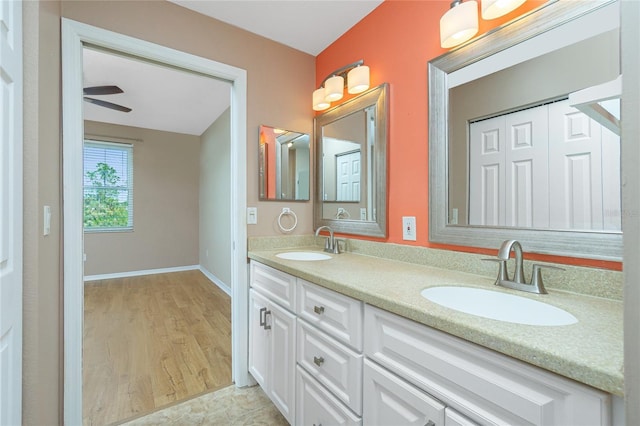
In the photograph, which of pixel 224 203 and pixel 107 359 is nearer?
pixel 107 359

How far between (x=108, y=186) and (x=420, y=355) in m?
5.34

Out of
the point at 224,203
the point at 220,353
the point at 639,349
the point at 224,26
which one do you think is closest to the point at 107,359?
the point at 220,353

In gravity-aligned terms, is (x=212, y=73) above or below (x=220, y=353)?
above

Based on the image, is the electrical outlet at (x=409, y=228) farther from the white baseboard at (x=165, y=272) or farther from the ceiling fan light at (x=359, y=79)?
the white baseboard at (x=165, y=272)

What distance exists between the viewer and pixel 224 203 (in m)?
3.88

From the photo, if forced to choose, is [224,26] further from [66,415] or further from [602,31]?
[66,415]

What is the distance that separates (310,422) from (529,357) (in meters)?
1.04

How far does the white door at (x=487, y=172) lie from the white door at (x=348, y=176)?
28.7 inches

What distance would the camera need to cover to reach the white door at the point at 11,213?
25.4 inches

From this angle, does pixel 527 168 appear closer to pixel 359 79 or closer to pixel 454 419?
pixel 454 419

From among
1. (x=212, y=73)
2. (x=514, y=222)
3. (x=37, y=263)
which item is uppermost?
(x=212, y=73)

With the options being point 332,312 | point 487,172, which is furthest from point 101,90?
point 487,172

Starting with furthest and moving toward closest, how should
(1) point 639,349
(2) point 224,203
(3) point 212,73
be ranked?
(2) point 224,203
(3) point 212,73
(1) point 639,349

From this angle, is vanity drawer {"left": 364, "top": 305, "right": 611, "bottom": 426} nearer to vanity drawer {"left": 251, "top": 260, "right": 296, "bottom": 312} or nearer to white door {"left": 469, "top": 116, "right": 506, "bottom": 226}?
vanity drawer {"left": 251, "top": 260, "right": 296, "bottom": 312}
